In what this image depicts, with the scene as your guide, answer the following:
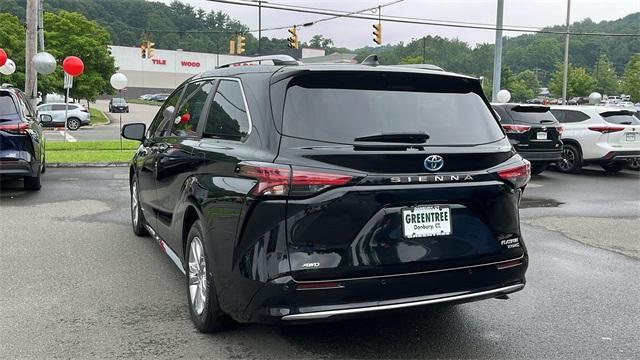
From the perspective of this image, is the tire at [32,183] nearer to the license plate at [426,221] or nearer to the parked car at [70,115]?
the license plate at [426,221]

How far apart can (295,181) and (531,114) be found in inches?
432

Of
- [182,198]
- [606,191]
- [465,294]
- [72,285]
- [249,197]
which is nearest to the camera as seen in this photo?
[249,197]

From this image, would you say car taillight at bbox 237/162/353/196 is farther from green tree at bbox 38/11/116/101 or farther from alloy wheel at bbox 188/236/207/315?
green tree at bbox 38/11/116/101

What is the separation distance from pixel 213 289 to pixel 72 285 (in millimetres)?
2004

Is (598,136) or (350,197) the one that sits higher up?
(598,136)

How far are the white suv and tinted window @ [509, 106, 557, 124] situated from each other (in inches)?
56.6

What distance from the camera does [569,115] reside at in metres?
14.6

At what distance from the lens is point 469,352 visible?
3.88 metres

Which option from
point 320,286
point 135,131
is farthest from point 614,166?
point 320,286

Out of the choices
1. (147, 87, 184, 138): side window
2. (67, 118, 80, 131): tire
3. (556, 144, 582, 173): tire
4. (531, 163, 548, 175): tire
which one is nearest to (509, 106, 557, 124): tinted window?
(531, 163, 548, 175): tire

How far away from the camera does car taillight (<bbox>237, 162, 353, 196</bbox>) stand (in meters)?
3.30

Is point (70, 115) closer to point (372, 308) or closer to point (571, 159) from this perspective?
point (571, 159)

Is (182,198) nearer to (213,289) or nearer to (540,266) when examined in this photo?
(213,289)

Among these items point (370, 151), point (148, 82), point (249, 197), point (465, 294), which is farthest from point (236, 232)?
point (148, 82)
